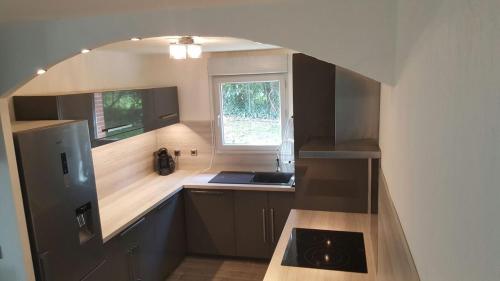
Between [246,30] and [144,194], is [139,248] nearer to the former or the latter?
[144,194]

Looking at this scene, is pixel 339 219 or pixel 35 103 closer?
pixel 35 103

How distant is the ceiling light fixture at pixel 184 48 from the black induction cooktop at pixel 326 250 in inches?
62.4

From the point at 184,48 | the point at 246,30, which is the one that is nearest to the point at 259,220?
the point at 184,48

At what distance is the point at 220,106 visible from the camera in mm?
4262

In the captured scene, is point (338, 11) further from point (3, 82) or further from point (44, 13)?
point (3, 82)

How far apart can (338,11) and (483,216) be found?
98cm

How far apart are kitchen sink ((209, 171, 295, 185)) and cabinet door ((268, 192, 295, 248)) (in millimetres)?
261

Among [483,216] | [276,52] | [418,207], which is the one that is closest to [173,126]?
[276,52]

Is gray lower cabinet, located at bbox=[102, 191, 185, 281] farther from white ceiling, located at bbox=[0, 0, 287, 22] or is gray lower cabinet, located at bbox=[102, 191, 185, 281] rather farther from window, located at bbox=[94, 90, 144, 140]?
white ceiling, located at bbox=[0, 0, 287, 22]

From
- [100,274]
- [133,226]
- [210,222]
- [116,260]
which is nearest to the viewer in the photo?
[100,274]

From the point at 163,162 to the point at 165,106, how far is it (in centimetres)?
70

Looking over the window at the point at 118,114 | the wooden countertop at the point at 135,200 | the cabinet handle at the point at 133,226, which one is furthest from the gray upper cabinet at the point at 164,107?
the cabinet handle at the point at 133,226

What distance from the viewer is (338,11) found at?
1.28 m

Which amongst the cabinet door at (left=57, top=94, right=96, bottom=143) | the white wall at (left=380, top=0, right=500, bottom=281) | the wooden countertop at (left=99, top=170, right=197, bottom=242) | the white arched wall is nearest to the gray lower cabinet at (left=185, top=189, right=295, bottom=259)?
the wooden countertop at (left=99, top=170, right=197, bottom=242)
